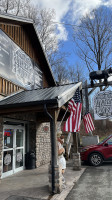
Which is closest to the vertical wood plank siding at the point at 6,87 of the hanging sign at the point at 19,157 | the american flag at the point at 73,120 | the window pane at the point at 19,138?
the window pane at the point at 19,138

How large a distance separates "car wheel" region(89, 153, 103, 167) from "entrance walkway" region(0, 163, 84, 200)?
7.40 feet

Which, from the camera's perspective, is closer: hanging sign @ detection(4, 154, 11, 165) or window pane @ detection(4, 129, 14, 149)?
hanging sign @ detection(4, 154, 11, 165)

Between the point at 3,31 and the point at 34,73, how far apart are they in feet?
10.3

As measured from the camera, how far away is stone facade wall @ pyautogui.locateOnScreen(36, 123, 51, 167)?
8893 millimetres

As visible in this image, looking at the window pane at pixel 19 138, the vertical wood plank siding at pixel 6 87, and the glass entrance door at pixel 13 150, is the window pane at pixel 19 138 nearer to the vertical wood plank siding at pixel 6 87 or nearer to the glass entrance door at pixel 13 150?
the glass entrance door at pixel 13 150

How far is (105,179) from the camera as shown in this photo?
653 cm

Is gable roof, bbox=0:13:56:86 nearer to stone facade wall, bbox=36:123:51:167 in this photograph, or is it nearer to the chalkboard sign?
the chalkboard sign

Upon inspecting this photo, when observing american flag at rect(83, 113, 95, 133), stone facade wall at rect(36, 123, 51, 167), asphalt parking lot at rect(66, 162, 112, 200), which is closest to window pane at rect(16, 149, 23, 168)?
stone facade wall at rect(36, 123, 51, 167)

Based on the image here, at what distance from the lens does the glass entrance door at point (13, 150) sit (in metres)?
6.95

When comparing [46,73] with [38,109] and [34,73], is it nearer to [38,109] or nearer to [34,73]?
[34,73]

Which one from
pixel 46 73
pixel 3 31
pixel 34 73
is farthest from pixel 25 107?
pixel 46 73

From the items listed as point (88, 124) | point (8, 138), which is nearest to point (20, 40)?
point (8, 138)

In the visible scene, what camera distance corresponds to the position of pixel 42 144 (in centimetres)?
945

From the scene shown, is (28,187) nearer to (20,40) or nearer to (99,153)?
(99,153)
